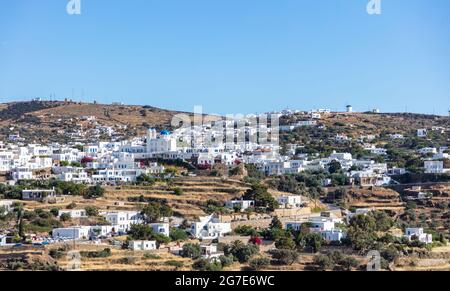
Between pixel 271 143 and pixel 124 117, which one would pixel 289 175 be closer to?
pixel 271 143

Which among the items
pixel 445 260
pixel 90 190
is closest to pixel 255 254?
pixel 445 260

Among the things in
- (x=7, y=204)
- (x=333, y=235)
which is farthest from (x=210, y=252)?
(x=7, y=204)

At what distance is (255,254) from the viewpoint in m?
14.9

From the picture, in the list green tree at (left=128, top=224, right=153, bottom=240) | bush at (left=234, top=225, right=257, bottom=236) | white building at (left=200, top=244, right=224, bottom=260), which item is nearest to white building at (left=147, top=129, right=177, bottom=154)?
bush at (left=234, top=225, right=257, bottom=236)

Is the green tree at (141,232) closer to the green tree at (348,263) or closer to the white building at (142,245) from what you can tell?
the white building at (142,245)

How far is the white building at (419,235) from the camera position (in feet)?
55.6

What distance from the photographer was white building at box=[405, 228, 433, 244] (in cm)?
1694

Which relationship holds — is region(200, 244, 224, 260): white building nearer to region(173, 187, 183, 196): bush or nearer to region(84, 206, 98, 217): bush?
region(84, 206, 98, 217): bush

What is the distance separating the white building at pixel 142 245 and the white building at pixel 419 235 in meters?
5.42

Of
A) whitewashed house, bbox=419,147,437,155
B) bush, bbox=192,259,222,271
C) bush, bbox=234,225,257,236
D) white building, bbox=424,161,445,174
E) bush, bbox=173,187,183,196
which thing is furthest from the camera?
whitewashed house, bbox=419,147,437,155

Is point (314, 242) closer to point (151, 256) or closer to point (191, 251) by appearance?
point (191, 251)

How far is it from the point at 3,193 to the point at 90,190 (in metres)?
2.05

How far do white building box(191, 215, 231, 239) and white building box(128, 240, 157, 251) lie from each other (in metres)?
1.35

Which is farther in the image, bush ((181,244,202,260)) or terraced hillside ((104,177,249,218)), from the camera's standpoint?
terraced hillside ((104,177,249,218))
